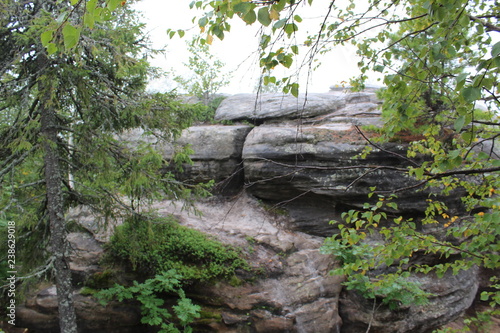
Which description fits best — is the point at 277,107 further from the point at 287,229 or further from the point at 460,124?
the point at 460,124

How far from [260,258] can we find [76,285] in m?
3.55

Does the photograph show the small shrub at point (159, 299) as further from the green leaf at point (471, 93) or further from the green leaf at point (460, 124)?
the green leaf at point (471, 93)

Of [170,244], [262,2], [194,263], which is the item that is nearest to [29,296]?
[170,244]

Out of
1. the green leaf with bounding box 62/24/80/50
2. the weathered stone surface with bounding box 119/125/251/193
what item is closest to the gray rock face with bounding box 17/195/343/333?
the weathered stone surface with bounding box 119/125/251/193

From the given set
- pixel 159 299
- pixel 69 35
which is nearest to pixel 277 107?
pixel 159 299

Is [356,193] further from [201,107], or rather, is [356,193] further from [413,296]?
[201,107]

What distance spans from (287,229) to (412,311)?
10.1 ft

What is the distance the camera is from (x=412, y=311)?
6238 mm

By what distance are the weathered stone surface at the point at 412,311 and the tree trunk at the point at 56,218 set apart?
4.91 metres

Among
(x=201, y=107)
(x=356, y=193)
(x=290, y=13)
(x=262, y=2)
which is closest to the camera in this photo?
(x=262, y=2)

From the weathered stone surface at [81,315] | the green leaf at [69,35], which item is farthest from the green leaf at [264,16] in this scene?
the weathered stone surface at [81,315]

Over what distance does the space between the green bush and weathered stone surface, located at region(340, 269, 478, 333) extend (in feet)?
7.62

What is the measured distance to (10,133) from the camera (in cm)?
474

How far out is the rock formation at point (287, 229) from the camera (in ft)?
18.6
